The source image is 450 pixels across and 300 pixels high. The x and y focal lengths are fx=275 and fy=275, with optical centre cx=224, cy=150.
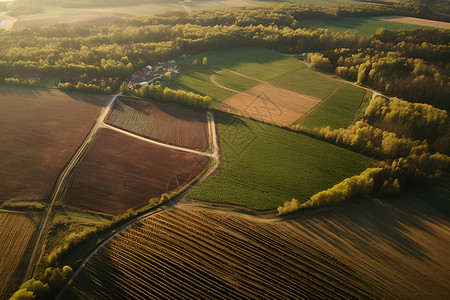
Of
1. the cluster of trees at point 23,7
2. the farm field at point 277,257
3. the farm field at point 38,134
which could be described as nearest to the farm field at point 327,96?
the farm field at point 277,257

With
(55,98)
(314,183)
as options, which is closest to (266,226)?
(314,183)

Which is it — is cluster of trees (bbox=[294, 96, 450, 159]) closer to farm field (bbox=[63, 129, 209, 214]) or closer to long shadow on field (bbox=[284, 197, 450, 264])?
long shadow on field (bbox=[284, 197, 450, 264])

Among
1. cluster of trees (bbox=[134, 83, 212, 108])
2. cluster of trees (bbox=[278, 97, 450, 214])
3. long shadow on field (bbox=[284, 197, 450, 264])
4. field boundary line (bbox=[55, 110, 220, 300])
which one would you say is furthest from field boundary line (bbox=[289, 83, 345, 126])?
long shadow on field (bbox=[284, 197, 450, 264])

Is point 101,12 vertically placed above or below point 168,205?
above

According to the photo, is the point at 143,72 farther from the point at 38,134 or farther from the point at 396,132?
the point at 396,132

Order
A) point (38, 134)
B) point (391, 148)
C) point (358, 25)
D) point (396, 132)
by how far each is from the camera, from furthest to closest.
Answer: point (358, 25), point (396, 132), point (38, 134), point (391, 148)

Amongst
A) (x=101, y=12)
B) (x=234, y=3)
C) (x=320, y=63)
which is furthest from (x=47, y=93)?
(x=234, y=3)

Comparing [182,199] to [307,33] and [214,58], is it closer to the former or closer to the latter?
[214,58]
